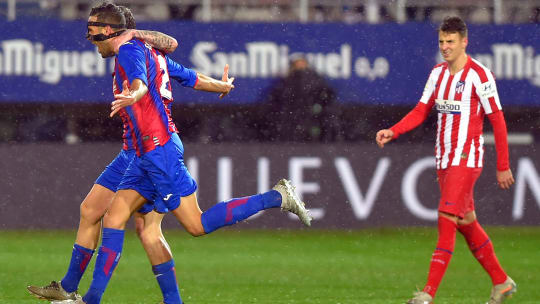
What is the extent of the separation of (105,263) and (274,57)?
797 centimetres

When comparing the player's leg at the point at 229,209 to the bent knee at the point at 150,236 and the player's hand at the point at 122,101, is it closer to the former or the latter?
the bent knee at the point at 150,236

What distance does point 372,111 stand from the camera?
1482 centimetres

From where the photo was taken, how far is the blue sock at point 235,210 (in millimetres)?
6746

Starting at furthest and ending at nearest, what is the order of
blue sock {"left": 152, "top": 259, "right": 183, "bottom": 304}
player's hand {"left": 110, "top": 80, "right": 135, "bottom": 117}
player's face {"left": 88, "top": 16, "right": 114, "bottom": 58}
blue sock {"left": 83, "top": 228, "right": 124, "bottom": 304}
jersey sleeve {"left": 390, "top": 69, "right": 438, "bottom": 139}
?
jersey sleeve {"left": 390, "top": 69, "right": 438, "bottom": 139}, blue sock {"left": 152, "top": 259, "right": 183, "bottom": 304}, player's face {"left": 88, "top": 16, "right": 114, "bottom": 58}, blue sock {"left": 83, "top": 228, "right": 124, "bottom": 304}, player's hand {"left": 110, "top": 80, "right": 135, "bottom": 117}

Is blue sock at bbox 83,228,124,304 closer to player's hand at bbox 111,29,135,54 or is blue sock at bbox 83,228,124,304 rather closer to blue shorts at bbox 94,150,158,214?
blue shorts at bbox 94,150,158,214

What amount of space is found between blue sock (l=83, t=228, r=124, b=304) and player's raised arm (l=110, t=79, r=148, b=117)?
81 cm

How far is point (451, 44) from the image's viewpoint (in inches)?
286

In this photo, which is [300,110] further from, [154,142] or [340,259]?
[154,142]

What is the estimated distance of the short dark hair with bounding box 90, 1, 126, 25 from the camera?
6660 mm

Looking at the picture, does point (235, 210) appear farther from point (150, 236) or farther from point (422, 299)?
point (422, 299)

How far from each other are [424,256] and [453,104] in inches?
162

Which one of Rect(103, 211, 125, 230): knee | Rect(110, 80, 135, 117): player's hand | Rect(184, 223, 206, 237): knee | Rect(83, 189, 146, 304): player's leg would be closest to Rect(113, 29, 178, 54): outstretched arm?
Rect(110, 80, 135, 117): player's hand

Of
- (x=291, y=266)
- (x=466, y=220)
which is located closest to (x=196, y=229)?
(x=466, y=220)

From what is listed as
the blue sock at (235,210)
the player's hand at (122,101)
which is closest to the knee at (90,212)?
the blue sock at (235,210)
